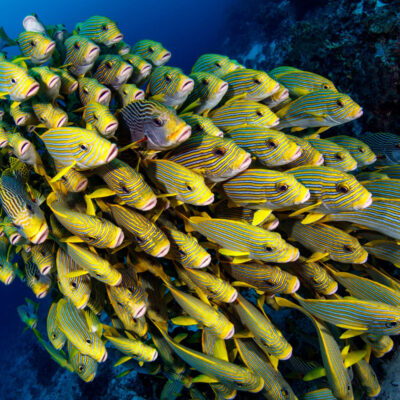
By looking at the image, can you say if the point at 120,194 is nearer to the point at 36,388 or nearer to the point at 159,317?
the point at 159,317

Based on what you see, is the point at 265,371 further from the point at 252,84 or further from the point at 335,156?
the point at 252,84

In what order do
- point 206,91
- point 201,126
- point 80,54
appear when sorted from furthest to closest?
point 206,91, point 80,54, point 201,126

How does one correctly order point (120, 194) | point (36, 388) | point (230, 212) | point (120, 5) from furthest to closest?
1. point (120, 5)
2. point (36, 388)
3. point (230, 212)
4. point (120, 194)

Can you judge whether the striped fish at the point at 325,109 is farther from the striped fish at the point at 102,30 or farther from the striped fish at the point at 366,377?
the striped fish at the point at 366,377

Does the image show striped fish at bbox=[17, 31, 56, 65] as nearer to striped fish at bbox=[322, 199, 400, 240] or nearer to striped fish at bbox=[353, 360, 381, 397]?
striped fish at bbox=[322, 199, 400, 240]

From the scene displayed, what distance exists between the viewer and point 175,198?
7.99 ft

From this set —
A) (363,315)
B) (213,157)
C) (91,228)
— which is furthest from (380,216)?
(91,228)

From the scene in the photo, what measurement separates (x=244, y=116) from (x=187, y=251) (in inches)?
57.9

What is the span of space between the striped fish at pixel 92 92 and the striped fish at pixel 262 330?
2.28 m

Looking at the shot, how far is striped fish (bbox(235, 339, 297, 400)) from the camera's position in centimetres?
287

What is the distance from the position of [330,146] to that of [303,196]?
0.97 metres

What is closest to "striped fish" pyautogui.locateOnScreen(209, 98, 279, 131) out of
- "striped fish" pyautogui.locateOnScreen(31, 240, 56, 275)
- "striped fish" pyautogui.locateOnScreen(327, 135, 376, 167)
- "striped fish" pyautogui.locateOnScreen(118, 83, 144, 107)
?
"striped fish" pyautogui.locateOnScreen(118, 83, 144, 107)

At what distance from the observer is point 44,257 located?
2.62 meters

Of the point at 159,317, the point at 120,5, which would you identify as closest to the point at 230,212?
the point at 159,317
